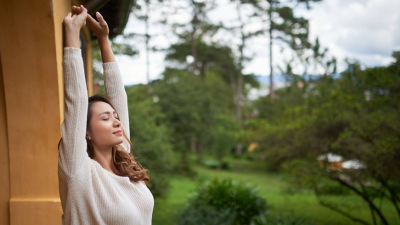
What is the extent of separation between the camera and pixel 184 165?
2469cm

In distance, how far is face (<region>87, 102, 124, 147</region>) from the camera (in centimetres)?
170

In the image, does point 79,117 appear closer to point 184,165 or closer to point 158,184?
point 158,184

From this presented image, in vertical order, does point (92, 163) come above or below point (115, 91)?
below

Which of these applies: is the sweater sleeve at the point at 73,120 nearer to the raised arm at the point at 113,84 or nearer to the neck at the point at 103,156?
the neck at the point at 103,156

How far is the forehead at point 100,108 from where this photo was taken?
1.72m

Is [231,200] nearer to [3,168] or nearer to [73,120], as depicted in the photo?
[3,168]

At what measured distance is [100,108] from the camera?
173 centimetres

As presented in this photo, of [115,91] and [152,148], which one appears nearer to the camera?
[115,91]

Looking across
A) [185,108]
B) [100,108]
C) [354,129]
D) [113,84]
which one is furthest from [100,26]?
[185,108]

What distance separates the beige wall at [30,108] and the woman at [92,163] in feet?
4.28

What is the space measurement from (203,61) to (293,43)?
1060 centimetres

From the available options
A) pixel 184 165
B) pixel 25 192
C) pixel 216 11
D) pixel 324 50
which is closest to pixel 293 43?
pixel 216 11

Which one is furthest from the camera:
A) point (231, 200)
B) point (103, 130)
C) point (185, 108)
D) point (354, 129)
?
point (185, 108)

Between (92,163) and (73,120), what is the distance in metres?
0.18
